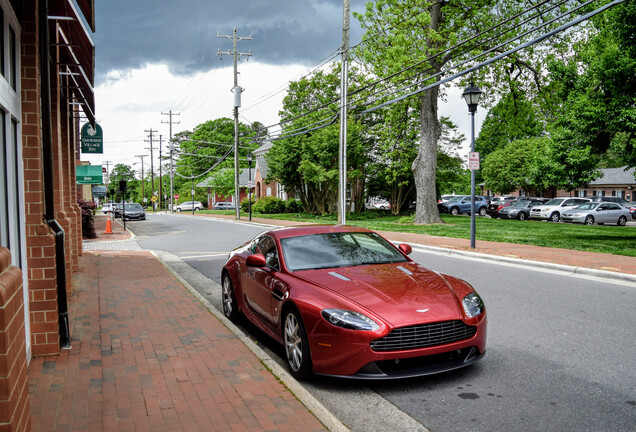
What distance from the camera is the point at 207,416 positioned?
396 cm

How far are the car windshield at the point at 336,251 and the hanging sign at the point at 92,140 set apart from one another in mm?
12948

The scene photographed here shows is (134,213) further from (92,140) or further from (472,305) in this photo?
(472,305)

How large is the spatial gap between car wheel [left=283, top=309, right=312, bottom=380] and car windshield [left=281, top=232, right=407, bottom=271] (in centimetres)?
73

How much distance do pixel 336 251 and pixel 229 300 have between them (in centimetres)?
223

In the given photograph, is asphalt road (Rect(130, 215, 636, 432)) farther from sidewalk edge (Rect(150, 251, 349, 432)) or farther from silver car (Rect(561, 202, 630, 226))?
silver car (Rect(561, 202, 630, 226))

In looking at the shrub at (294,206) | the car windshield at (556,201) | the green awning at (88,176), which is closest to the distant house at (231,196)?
the shrub at (294,206)

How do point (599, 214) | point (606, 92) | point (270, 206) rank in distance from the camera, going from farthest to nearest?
point (270, 206) < point (599, 214) < point (606, 92)

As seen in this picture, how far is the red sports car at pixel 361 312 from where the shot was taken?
4516 mm

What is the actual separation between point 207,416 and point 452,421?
1.83 metres

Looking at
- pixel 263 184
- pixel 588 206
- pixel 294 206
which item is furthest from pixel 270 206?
pixel 588 206

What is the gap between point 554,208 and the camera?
34.6 m

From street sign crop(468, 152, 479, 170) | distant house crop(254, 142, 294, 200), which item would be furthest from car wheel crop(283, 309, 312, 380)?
distant house crop(254, 142, 294, 200)

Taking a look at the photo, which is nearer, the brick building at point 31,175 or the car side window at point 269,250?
the brick building at point 31,175

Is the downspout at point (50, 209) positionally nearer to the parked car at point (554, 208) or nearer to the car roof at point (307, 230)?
the car roof at point (307, 230)
